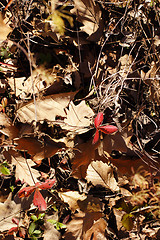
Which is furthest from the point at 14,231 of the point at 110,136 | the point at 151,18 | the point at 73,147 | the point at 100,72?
the point at 151,18

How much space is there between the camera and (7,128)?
73.5 inches

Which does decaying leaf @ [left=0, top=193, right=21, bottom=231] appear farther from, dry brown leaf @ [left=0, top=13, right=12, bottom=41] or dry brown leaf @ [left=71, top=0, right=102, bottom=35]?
dry brown leaf @ [left=71, top=0, right=102, bottom=35]

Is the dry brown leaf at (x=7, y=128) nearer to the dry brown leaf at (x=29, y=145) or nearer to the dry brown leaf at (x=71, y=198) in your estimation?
the dry brown leaf at (x=29, y=145)

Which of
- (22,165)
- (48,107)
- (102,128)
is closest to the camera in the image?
(102,128)

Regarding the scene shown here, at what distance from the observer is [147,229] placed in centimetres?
205

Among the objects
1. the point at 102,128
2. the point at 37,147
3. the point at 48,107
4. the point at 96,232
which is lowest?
the point at 96,232

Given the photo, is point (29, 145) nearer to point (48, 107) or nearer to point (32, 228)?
point (48, 107)

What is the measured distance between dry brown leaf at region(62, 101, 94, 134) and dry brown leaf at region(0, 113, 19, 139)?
17.2 inches

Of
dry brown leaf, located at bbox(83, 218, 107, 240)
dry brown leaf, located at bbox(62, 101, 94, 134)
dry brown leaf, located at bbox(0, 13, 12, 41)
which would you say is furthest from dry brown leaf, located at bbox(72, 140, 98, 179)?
dry brown leaf, located at bbox(0, 13, 12, 41)

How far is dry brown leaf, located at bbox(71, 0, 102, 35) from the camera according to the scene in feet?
5.99

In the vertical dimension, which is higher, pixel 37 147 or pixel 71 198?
pixel 37 147

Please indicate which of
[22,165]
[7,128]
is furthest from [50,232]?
[7,128]

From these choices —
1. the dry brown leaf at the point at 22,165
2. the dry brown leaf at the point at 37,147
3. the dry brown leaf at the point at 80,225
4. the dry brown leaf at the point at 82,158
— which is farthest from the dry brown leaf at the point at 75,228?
the dry brown leaf at the point at 37,147

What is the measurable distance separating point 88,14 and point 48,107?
33.0 inches
